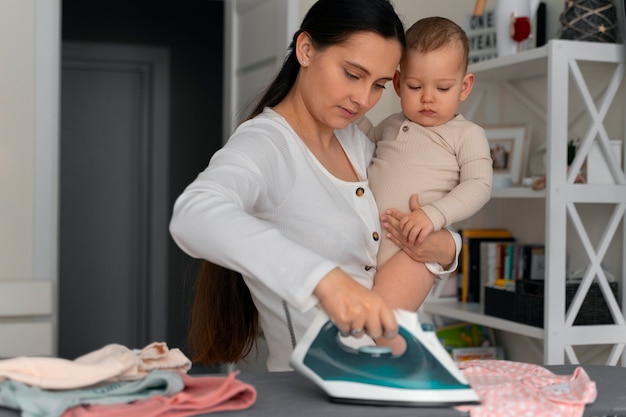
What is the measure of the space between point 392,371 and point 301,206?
1.37 ft

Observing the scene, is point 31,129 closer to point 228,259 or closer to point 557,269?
point 557,269

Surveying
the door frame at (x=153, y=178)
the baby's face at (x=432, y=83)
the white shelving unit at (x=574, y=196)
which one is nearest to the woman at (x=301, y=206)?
the baby's face at (x=432, y=83)

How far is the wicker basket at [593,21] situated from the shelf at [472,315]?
0.85 metres

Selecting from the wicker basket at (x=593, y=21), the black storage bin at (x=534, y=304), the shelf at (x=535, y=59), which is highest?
the wicker basket at (x=593, y=21)

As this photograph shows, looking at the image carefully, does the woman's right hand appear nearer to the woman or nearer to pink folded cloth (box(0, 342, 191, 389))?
the woman

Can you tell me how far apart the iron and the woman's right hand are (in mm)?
34

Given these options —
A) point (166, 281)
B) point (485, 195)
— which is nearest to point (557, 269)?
point (485, 195)

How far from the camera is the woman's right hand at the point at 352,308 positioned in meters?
1.09

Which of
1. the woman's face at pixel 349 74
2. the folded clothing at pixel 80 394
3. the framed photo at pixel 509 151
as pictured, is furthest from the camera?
the framed photo at pixel 509 151

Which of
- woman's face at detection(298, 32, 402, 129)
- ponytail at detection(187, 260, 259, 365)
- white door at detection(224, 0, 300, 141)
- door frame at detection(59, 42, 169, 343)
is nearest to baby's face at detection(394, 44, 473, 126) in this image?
woman's face at detection(298, 32, 402, 129)

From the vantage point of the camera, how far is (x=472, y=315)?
2955 mm

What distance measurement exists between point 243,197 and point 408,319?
32 cm

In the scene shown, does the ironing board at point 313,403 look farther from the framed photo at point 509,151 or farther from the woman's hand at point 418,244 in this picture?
the framed photo at point 509,151

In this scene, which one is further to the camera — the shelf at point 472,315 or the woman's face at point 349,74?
the shelf at point 472,315
